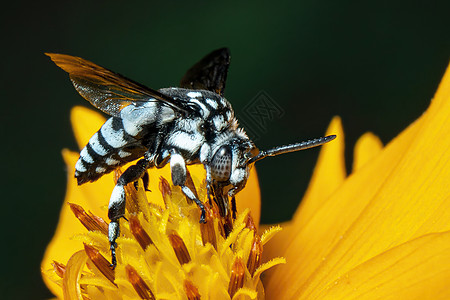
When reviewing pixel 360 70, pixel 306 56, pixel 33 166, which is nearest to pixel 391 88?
pixel 360 70

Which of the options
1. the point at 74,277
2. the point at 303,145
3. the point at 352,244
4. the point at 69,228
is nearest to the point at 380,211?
the point at 352,244

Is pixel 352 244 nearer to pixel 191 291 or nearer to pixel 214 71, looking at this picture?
pixel 191 291

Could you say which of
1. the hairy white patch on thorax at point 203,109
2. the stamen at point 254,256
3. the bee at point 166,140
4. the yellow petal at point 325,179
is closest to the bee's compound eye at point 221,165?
the bee at point 166,140

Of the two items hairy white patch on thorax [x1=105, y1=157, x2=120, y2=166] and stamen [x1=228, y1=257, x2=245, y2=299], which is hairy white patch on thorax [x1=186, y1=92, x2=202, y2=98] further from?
stamen [x1=228, y1=257, x2=245, y2=299]

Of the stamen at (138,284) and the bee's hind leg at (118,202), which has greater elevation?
the bee's hind leg at (118,202)

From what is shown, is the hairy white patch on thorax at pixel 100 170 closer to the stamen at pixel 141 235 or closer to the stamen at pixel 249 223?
the stamen at pixel 141 235

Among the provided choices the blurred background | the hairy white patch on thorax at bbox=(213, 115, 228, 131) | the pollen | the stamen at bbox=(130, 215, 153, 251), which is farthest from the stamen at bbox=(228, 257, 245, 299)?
the blurred background
